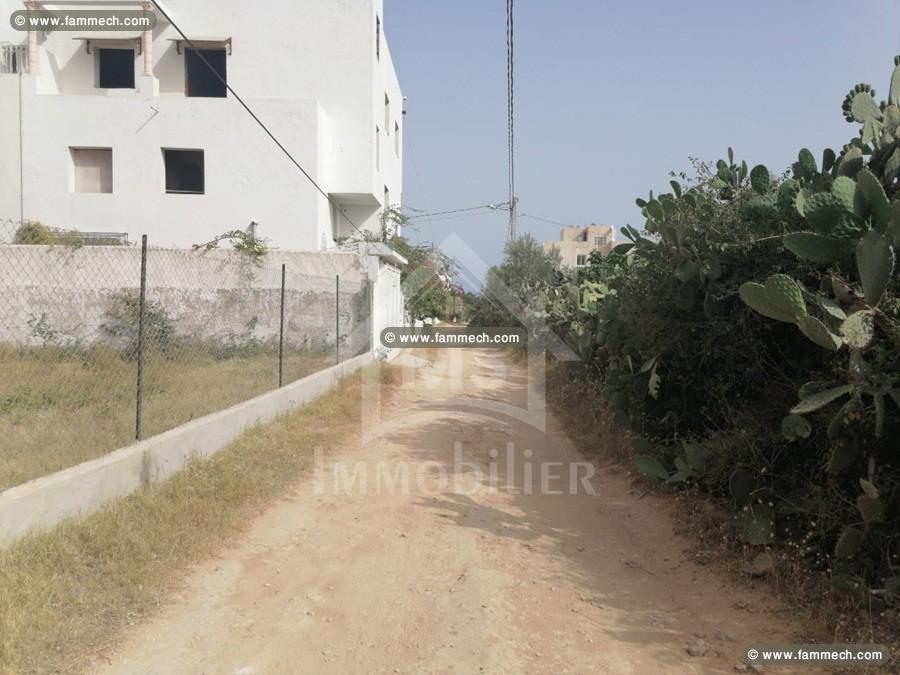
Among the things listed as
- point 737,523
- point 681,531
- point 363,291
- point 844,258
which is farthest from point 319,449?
point 363,291

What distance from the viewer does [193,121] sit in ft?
59.7

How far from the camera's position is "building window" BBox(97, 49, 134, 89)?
A: 66.5 ft

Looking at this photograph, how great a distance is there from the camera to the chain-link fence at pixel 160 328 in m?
6.82

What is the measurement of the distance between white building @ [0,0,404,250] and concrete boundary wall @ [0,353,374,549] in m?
12.6

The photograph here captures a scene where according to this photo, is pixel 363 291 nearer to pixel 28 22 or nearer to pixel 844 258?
pixel 844 258

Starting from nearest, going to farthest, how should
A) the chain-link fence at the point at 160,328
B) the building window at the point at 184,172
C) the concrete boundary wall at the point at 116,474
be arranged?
the concrete boundary wall at the point at 116,474
the chain-link fence at the point at 160,328
the building window at the point at 184,172

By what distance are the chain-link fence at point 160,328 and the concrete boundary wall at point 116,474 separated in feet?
0.95

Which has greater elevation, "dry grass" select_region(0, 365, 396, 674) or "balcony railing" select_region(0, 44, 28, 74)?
"balcony railing" select_region(0, 44, 28, 74)
